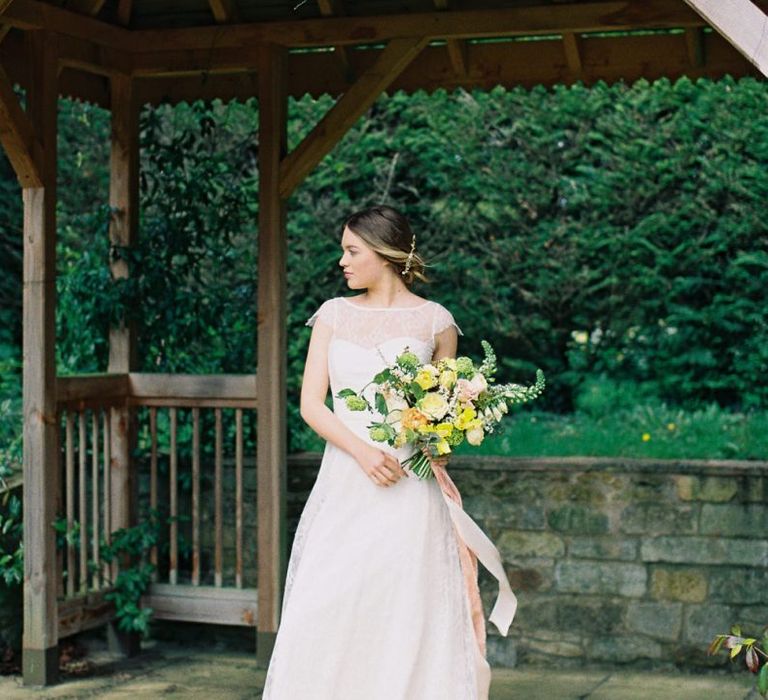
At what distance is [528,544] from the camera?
713 centimetres

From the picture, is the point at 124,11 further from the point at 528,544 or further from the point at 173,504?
the point at 528,544

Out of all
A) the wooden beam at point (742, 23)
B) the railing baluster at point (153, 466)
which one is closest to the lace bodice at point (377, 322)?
the wooden beam at point (742, 23)

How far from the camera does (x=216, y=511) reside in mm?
7258

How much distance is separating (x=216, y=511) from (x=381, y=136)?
12.0ft

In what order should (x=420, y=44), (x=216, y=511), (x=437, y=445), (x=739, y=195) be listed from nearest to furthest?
1. (x=437, y=445)
2. (x=420, y=44)
3. (x=216, y=511)
4. (x=739, y=195)

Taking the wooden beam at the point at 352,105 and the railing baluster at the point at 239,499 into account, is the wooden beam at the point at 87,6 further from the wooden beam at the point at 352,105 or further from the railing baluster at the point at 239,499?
the railing baluster at the point at 239,499

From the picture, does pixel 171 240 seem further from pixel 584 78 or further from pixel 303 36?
pixel 584 78

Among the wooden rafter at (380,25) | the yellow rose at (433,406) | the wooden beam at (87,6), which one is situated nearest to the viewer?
the yellow rose at (433,406)

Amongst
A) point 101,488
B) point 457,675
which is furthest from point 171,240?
point 457,675

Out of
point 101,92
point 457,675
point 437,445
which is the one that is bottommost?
point 457,675

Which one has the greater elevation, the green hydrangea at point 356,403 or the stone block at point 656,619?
the green hydrangea at point 356,403

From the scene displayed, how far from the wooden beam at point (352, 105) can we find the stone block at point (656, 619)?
8.45 feet

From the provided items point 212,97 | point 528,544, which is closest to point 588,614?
point 528,544

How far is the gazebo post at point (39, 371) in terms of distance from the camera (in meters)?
6.39
